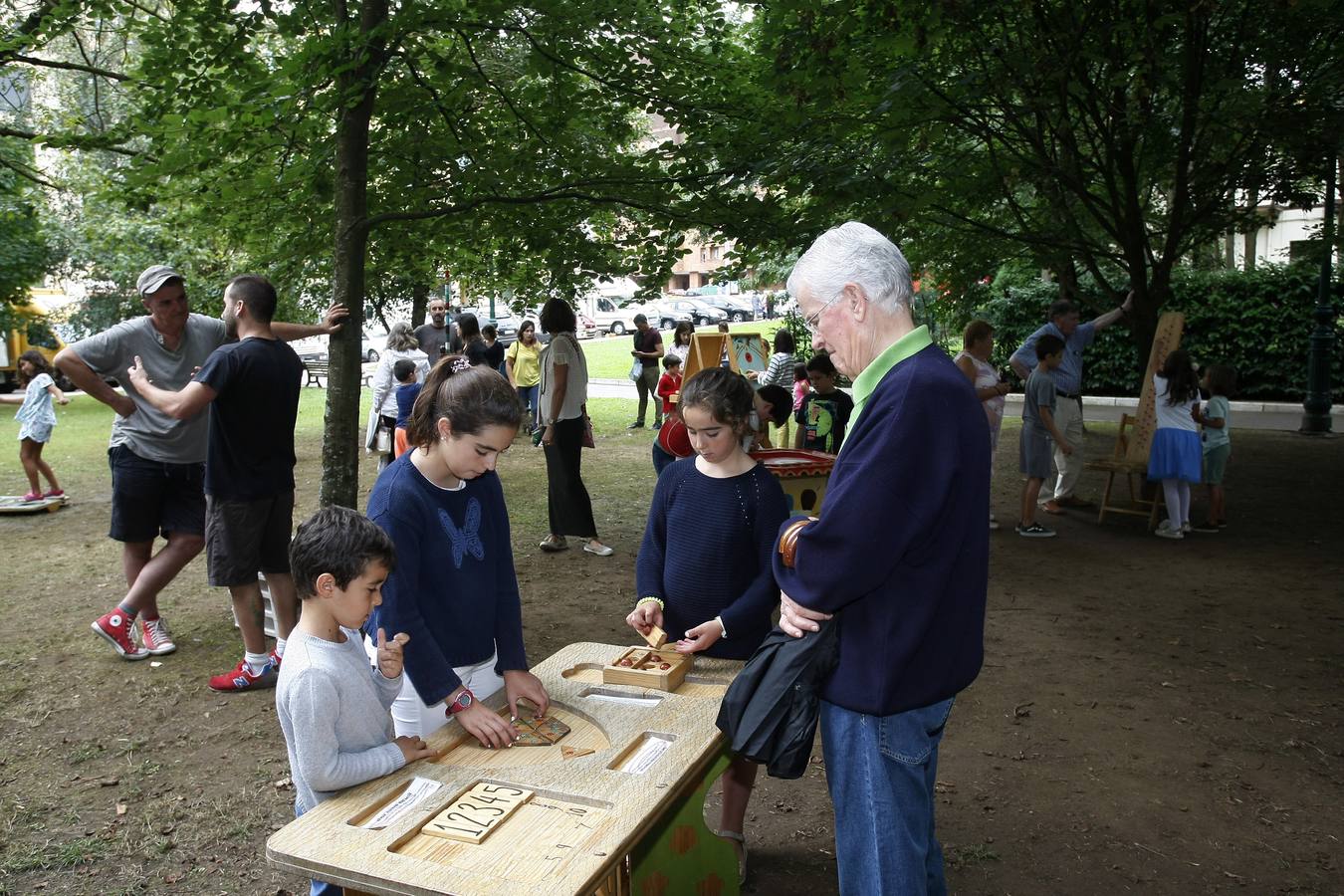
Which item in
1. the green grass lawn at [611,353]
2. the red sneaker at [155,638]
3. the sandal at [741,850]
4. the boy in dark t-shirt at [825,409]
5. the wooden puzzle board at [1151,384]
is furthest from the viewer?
the green grass lawn at [611,353]

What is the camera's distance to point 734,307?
47750mm

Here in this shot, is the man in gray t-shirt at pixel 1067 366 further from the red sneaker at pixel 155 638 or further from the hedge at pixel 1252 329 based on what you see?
the red sneaker at pixel 155 638

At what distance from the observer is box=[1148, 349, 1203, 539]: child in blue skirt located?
833 cm

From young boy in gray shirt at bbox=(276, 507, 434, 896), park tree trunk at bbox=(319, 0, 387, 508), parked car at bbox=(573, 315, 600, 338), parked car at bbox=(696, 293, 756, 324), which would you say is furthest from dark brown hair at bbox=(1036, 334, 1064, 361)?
parked car at bbox=(696, 293, 756, 324)

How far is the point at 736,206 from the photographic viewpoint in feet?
21.1

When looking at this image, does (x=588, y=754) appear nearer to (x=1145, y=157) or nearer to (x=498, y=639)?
(x=498, y=639)

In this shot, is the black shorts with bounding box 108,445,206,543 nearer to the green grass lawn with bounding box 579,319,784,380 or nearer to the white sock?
the white sock

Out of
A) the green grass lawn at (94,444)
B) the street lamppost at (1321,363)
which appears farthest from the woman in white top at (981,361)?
the street lamppost at (1321,363)

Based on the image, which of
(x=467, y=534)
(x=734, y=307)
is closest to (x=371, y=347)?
(x=734, y=307)

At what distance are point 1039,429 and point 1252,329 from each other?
1041cm

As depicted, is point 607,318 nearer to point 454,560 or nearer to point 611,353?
point 611,353

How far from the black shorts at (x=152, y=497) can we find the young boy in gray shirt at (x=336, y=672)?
339cm

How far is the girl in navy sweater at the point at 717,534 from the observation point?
3.21 meters

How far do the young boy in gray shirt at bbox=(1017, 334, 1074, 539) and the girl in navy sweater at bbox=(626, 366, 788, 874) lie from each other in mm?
6006
